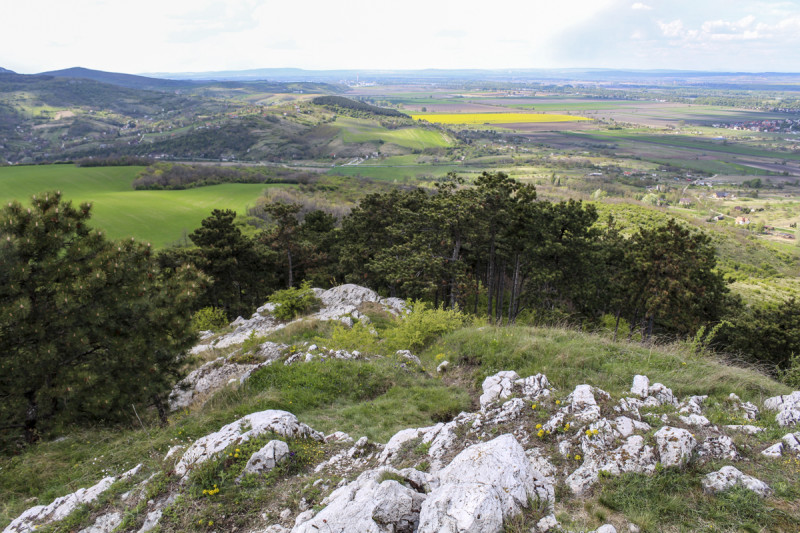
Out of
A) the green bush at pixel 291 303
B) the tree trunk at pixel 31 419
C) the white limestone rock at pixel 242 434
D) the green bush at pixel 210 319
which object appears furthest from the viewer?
the green bush at pixel 210 319

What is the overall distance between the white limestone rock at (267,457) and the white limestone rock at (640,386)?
6.94m

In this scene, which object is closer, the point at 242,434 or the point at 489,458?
the point at 489,458

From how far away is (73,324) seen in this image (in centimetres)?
955

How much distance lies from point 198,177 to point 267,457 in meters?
141

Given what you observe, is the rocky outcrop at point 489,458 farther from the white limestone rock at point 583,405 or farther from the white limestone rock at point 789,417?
the white limestone rock at point 789,417

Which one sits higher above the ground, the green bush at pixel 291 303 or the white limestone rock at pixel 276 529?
the white limestone rock at pixel 276 529

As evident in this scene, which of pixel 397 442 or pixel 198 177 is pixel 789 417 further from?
pixel 198 177

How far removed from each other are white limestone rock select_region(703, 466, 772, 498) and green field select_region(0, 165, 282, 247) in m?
80.4

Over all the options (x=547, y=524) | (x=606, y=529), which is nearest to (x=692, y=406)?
(x=606, y=529)

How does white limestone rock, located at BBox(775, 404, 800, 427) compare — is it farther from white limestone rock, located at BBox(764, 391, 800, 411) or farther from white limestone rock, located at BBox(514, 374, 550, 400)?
white limestone rock, located at BBox(514, 374, 550, 400)

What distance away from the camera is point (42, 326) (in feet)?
29.9

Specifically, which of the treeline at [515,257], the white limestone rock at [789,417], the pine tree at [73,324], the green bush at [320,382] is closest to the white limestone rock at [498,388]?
the green bush at [320,382]

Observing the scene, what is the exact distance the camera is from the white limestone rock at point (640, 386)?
7.74 meters

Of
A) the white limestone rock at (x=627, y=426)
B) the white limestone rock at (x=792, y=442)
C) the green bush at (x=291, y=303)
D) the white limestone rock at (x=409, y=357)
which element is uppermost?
the white limestone rock at (x=792, y=442)
